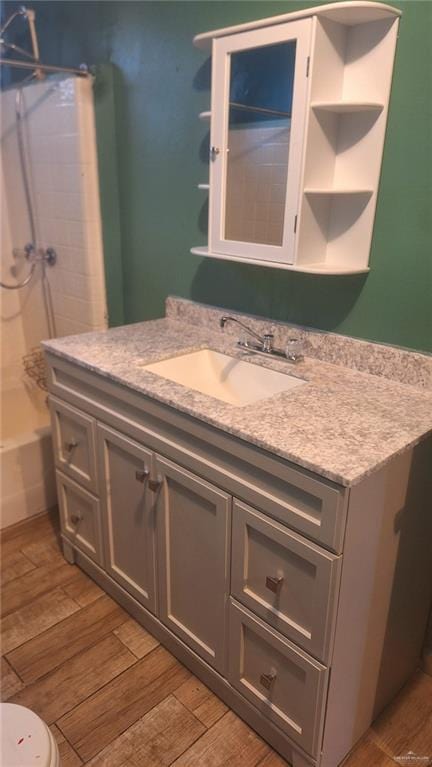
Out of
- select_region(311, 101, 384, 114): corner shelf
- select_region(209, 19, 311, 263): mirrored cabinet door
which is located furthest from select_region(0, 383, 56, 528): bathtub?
select_region(311, 101, 384, 114): corner shelf

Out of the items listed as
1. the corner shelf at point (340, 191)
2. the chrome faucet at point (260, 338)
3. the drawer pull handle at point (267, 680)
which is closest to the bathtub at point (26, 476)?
the chrome faucet at point (260, 338)

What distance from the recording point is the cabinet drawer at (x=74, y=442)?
171 cm

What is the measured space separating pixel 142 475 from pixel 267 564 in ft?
1.51

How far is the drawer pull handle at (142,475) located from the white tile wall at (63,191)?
3.34ft

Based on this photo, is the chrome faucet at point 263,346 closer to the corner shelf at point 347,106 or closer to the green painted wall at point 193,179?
the green painted wall at point 193,179

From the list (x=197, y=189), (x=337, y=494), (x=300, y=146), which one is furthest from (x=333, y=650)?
(x=197, y=189)

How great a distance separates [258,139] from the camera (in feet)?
4.92

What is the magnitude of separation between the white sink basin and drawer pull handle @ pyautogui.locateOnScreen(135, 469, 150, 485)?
0.29 meters

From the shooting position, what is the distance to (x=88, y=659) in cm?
164

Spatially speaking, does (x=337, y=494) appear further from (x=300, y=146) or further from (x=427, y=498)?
(x=300, y=146)

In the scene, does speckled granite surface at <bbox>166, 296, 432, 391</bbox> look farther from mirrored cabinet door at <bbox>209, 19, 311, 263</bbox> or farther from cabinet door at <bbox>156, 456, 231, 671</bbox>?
cabinet door at <bbox>156, 456, 231, 671</bbox>

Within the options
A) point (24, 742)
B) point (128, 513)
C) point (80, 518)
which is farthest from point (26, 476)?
point (24, 742)

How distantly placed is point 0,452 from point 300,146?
63.9 inches

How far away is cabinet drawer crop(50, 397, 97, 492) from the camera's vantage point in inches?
67.2
